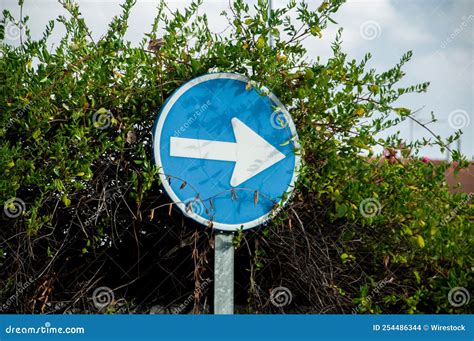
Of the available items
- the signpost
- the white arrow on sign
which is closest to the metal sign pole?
the signpost

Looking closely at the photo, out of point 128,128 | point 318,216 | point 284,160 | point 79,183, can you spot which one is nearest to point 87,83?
point 128,128

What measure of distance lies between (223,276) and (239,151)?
0.52m

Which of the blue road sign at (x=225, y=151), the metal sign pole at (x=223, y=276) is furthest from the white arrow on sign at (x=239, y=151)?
the metal sign pole at (x=223, y=276)

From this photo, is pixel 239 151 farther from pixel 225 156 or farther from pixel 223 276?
pixel 223 276

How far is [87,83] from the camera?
2797mm

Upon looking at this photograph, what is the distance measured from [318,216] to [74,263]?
1.12m

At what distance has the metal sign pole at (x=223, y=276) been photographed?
2.69 m

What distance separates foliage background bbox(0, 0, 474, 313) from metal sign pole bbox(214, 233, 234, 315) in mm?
92

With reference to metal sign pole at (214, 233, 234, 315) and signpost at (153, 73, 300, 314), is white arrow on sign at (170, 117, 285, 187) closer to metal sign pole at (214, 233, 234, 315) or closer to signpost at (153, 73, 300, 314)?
signpost at (153, 73, 300, 314)

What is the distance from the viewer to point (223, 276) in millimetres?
2701

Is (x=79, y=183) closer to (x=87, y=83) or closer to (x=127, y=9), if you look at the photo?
(x=87, y=83)

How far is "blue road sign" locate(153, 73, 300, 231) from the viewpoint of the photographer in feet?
8.82

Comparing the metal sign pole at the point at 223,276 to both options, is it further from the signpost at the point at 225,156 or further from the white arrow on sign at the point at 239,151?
the white arrow on sign at the point at 239,151

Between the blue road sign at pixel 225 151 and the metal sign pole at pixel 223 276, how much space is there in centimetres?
7
